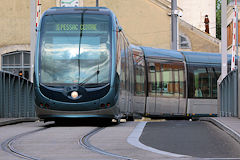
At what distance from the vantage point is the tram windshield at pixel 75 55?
15.9m

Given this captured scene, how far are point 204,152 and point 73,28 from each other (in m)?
7.90

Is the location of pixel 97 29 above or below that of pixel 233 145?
above

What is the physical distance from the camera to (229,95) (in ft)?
66.4

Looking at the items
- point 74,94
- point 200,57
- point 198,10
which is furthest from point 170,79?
point 198,10

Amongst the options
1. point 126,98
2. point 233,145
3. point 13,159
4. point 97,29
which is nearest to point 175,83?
point 126,98

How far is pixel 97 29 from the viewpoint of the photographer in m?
16.2

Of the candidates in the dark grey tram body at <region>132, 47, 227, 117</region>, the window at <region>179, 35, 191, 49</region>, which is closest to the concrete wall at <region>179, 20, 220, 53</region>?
the window at <region>179, 35, 191, 49</region>

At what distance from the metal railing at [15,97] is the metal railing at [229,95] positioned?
651cm

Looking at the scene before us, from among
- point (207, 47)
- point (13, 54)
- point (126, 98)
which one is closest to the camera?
point (126, 98)

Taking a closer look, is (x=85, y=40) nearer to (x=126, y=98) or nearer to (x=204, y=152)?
(x=126, y=98)

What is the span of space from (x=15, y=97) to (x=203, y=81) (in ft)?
31.0

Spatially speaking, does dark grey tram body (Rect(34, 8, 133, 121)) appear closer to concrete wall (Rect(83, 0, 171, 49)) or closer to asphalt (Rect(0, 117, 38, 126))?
asphalt (Rect(0, 117, 38, 126))

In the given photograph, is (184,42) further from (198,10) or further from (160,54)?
(160,54)

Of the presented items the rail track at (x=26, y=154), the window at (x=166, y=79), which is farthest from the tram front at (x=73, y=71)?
the window at (x=166, y=79)
